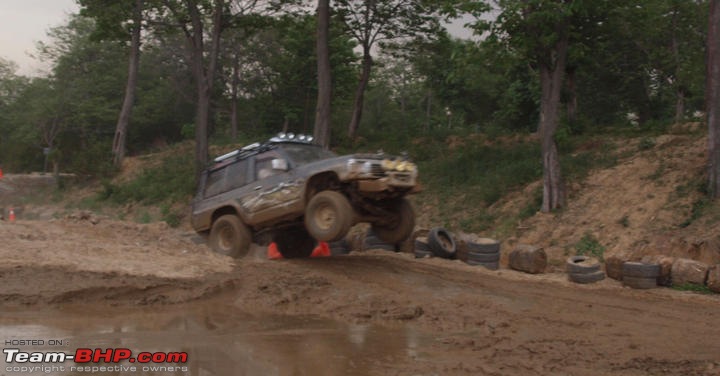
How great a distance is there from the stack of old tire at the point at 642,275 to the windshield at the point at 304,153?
530cm

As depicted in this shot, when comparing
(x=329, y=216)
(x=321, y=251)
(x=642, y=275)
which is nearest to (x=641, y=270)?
(x=642, y=275)

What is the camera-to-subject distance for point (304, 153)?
10562 mm

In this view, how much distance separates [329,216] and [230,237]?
256 centimetres

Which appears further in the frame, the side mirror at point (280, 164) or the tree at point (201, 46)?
the tree at point (201, 46)

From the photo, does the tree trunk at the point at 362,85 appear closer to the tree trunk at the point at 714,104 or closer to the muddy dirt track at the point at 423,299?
the tree trunk at the point at 714,104

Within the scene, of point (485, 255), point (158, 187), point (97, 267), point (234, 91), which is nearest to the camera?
point (97, 267)

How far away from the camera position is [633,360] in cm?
534

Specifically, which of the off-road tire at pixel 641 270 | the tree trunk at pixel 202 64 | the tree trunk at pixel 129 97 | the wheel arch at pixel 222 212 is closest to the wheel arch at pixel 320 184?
the wheel arch at pixel 222 212

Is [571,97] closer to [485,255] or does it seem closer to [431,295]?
[485,255]

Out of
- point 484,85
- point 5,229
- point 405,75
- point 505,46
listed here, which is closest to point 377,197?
point 5,229

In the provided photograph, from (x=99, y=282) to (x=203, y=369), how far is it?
3.10 meters

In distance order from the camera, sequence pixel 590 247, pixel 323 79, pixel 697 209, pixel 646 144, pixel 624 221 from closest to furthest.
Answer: pixel 697 209, pixel 590 247, pixel 624 221, pixel 646 144, pixel 323 79

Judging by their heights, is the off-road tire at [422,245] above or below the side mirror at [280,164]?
below

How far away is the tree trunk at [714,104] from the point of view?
39.4 feet
